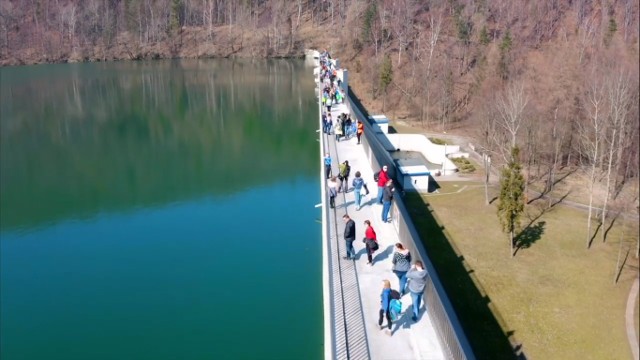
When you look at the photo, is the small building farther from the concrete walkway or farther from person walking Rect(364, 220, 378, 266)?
person walking Rect(364, 220, 378, 266)

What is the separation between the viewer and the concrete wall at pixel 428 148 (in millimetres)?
26188

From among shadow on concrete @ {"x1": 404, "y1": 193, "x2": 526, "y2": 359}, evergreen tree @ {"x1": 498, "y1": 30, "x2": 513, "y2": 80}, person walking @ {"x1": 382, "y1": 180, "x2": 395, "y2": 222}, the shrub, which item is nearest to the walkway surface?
person walking @ {"x1": 382, "y1": 180, "x2": 395, "y2": 222}

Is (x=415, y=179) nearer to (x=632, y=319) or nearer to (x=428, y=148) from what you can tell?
(x=428, y=148)

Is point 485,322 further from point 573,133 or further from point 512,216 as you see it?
point 573,133

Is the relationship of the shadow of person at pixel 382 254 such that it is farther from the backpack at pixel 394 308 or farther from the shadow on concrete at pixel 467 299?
the backpack at pixel 394 308

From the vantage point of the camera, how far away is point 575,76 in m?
23.0

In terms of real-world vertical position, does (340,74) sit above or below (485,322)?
above

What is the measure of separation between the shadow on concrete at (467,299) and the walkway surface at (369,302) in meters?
2.32

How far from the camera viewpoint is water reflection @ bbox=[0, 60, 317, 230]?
88.2 feet

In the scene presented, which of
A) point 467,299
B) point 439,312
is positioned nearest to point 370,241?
point 439,312

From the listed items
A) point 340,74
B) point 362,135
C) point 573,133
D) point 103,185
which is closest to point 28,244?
point 103,185

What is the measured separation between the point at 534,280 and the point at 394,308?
7046 mm

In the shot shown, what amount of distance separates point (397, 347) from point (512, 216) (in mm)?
8560

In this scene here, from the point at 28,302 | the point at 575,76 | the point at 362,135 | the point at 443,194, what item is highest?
the point at 575,76
